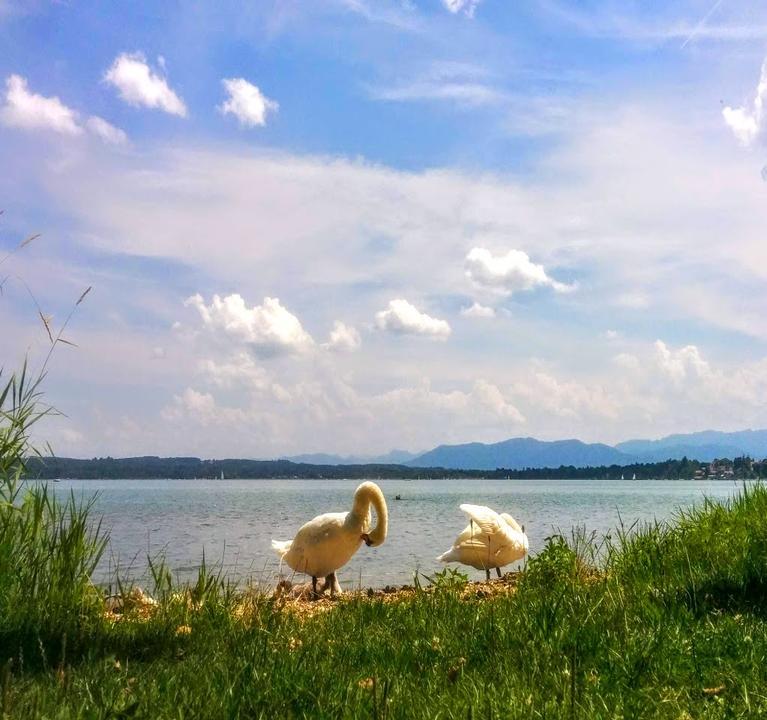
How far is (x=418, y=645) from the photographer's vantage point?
5.42 m

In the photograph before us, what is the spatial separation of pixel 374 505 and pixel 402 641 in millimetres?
7274

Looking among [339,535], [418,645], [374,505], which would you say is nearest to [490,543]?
[374,505]

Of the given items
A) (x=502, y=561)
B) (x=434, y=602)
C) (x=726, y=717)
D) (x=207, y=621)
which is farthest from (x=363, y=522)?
(x=726, y=717)

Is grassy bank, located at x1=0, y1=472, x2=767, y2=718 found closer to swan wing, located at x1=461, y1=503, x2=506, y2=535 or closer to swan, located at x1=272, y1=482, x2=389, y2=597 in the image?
swan, located at x1=272, y1=482, x2=389, y2=597

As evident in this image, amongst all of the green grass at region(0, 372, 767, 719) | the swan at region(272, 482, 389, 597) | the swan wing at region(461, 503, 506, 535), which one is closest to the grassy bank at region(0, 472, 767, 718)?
the green grass at region(0, 372, 767, 719)

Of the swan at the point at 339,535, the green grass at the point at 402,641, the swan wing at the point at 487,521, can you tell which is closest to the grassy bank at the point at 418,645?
the green grass at the point at 402,641

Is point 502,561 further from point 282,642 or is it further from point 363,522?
point 282,642

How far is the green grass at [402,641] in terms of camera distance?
395 centimetres

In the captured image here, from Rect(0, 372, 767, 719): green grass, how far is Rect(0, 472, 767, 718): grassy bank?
0.02 metres

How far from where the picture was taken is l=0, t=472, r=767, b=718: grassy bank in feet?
12.9

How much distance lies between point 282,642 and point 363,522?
24.5 feet

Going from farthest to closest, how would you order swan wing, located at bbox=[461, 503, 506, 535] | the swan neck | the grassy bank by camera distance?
swan wing, located at bbox=[461, 503, 506, 535], the swan neck, the grassy bank

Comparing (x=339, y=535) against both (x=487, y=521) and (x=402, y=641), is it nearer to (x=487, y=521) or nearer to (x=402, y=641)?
(x=487, y=521)

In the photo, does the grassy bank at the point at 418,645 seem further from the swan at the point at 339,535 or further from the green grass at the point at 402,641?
the swan at the point at 339,535
